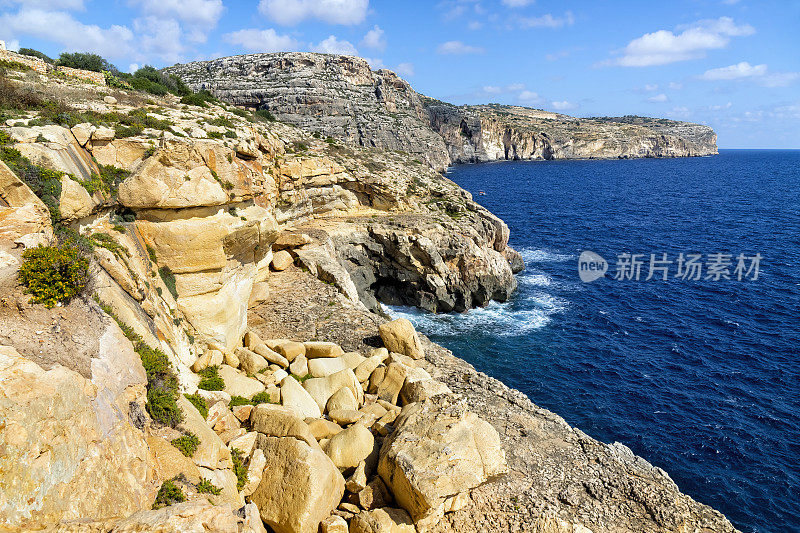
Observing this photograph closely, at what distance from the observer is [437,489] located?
40.4 feet

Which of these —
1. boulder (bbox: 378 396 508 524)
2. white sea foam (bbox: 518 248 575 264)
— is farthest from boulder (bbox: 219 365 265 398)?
white sea foam (bbox: 518 248 575 264)

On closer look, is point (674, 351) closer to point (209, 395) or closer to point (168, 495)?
point (209, 395)

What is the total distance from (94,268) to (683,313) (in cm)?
4747

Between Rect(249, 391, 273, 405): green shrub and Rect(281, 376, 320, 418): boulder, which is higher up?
Rect(249, 391, 273, 405): green shrub

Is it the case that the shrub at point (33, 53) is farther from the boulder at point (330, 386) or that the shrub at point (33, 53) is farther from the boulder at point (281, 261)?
the boulder at point (330, 386)

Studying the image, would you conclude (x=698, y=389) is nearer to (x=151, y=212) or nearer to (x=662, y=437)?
(x=662, y=437)

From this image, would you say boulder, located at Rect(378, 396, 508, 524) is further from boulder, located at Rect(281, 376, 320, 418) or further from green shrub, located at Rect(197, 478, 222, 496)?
green shrub, located at Rect(197, 478, 222, 496)

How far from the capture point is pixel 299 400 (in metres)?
16.8

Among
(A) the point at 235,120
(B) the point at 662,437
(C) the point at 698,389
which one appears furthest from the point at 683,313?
(A) the point at 235,120

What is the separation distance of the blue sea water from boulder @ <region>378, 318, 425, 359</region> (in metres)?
12.3

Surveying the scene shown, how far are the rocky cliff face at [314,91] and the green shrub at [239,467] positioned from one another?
3692 inches

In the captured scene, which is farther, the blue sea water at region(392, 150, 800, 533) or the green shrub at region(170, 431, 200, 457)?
the blue sea water at region(392, 150, 800, 533)

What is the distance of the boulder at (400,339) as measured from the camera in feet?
76.2

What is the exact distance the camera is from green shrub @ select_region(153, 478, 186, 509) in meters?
9.31
